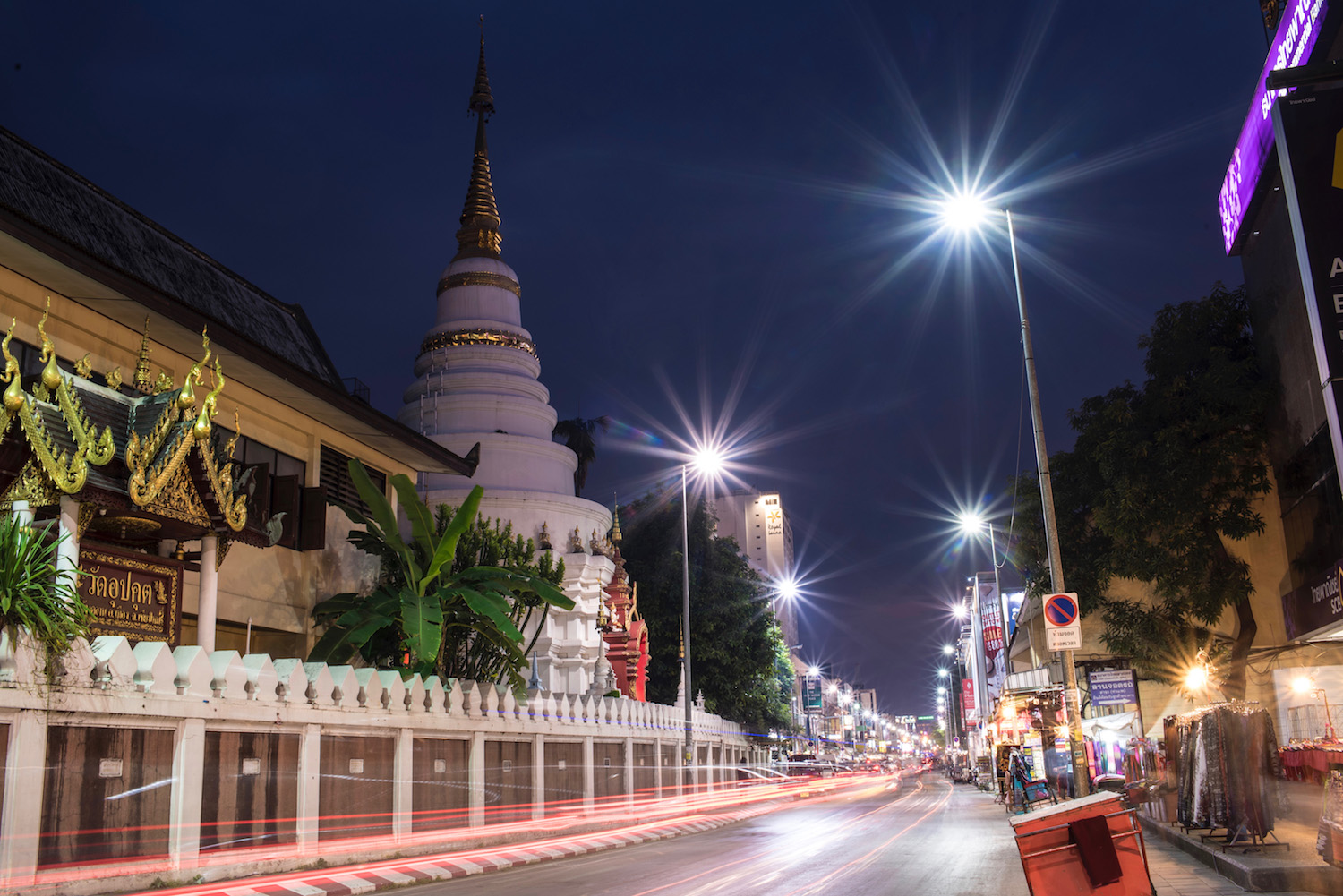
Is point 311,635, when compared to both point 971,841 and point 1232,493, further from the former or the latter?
point 1232,493

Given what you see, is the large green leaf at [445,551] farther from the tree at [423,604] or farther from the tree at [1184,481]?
the tree at [1184,481]

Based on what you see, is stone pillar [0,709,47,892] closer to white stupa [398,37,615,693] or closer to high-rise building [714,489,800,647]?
white stupa [398,37,615,693]

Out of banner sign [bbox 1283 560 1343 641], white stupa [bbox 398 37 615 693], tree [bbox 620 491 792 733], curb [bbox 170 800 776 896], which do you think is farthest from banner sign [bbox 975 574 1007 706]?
curb [bbox 170 800 776 896]

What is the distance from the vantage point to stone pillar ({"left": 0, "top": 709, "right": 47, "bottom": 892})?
11.0m

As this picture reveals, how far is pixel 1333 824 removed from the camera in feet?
36.3

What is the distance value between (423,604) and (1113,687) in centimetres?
1977

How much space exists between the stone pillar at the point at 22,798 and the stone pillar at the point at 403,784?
23.0ft

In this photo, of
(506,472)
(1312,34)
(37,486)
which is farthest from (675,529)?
(37,486)

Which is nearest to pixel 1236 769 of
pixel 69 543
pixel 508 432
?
pixel 69 543

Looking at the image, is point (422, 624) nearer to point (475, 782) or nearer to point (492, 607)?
point (492, 607)

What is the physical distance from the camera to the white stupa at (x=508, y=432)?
39.7m

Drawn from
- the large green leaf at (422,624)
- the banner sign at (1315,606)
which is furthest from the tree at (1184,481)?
the large green leaf at (422,624)

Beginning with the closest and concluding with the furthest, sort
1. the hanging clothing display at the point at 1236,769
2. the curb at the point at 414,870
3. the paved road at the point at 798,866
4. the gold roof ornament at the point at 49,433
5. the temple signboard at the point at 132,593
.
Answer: the gold roof ornament at the point at 49,433, the paved road at the point at 798,866, the curb at the point at 414,870, the temple signboard at the point at 132,593, the hanging clothing display at the point at 1236,769

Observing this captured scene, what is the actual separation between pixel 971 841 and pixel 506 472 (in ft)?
83.8
